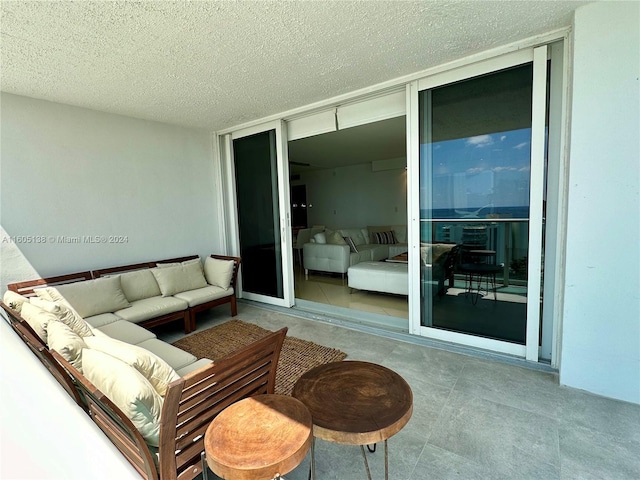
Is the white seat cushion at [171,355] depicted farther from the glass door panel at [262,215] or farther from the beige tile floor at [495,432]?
the glass door panel at [262,215]

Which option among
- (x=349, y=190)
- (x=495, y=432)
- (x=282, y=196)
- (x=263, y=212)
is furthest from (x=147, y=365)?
(x=349, y=190)

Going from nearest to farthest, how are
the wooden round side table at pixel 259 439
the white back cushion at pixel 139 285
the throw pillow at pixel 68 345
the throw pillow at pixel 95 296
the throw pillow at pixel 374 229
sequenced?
the wooden round side table at pixel 259 439, the throw pillow at pixel 68 345, the throw pillow at pixel 95 296, the white back cushion at pixel 139 285, the throw pillow at pixel 374 229

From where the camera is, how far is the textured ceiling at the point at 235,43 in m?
1.88

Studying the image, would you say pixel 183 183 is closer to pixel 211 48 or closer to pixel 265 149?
pixel 265 149

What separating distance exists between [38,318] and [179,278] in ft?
6.15

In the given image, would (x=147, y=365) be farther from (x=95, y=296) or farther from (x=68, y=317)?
(x=95, y=296)

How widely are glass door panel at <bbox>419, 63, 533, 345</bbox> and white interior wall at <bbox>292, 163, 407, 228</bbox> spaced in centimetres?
504

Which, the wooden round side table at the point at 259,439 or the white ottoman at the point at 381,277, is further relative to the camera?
the white ottoman at the point at 381,277

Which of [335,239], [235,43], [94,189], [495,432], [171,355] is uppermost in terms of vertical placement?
[235,43]

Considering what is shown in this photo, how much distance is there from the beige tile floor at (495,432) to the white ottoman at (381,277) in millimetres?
1463

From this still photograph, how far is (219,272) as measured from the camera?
401cm

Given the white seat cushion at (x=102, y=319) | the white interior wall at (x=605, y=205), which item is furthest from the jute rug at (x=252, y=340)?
the white interior wall at (x=605, y=205)

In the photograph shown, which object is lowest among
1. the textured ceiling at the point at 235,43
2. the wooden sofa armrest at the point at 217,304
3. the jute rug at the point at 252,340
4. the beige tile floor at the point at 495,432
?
the beige tile floor at the point at 495,432

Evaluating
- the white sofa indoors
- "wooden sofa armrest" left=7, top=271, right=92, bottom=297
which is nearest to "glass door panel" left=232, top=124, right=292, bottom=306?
the white sofa indoors
